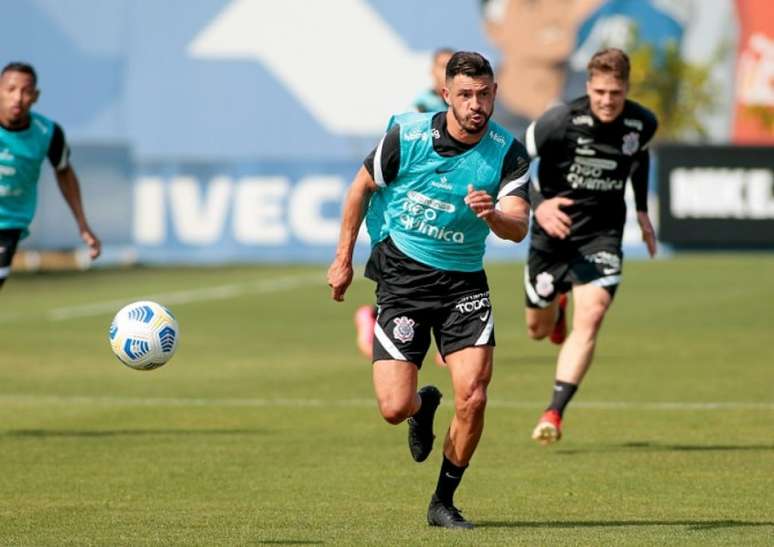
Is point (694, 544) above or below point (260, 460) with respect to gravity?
above

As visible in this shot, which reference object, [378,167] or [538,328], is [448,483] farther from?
[538,328]

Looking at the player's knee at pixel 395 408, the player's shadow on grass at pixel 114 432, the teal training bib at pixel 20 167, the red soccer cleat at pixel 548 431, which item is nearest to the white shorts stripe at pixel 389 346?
the player's knee at pixel 395 408

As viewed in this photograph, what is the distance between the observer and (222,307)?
Answer: 25.4m

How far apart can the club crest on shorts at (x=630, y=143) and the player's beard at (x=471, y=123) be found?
369cm

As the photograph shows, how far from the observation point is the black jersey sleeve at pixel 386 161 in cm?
952

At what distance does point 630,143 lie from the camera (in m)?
12.9

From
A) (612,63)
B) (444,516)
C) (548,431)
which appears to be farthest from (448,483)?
(612,63)

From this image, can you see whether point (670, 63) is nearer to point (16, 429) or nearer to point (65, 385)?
point (65, 385)

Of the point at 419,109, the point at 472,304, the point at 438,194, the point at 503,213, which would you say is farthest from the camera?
the point at 419,109

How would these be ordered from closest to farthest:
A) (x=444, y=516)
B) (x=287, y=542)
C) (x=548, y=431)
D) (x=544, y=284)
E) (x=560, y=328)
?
(x=287, y=542) < (x=444, y=516) < (x=548, y=431) < (x=544, y=284) < (x=560, y=328)

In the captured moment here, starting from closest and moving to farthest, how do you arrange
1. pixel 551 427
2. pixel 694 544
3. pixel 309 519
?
pixel 694 544 → pixel 309 519 → pixel 551 427

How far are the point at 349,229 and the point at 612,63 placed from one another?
3436 millimetres

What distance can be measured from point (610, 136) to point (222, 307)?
518 inches

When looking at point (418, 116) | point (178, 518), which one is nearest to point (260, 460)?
point (178, 518)
